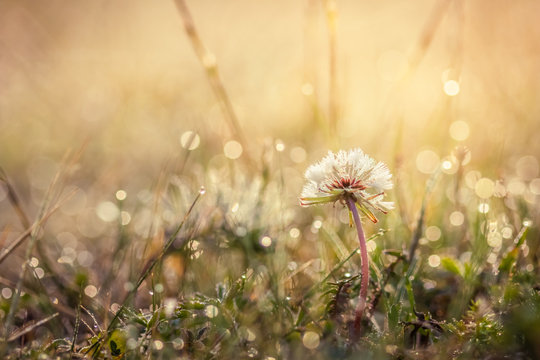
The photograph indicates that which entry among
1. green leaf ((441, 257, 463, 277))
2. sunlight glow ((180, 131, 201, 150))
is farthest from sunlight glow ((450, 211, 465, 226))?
sunlight glow ((180, 131, 201, 150))

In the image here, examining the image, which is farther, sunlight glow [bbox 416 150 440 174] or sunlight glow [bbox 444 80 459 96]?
sunlight glow [bbox 416 150 440 174]

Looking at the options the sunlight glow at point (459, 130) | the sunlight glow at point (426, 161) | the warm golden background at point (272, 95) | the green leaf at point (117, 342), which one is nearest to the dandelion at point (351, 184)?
the warm golden background at point (272, 95)

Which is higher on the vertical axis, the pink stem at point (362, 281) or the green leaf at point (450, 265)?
the green leaf at point (450, 265)

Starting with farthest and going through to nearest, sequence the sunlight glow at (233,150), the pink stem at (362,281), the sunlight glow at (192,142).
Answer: the sunlight glow at (233,150), the sunlight glow at (192,142), the pink stem at (362,281)

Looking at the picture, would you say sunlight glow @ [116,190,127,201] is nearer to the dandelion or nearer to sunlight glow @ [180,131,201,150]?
sunlight glow @ [180,131,201,150]

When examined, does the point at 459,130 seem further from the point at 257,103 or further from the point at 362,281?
the point at 362,281

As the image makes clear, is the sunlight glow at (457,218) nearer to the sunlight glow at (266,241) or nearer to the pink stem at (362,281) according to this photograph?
the sunlight glow at (266,241)
